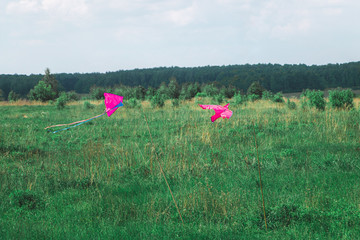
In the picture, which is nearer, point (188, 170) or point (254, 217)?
point (254, 217)

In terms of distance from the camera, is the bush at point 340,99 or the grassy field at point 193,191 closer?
the grassy field at point 193,191

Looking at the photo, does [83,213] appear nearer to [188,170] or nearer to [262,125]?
[188,170]

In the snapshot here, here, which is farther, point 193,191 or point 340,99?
point 340,99

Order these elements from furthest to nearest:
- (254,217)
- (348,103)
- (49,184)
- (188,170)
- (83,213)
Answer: (348,103) < (188,170) < (49,184) < (83,213) < (254,217)

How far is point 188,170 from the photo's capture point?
24.3 ft

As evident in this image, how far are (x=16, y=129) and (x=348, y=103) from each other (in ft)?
58.6

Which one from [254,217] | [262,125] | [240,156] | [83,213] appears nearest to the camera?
[254,217]

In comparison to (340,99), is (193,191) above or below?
below

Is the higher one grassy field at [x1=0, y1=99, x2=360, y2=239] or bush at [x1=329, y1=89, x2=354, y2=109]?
bush at [x1=329, y1=89, x2=354, y2=109]

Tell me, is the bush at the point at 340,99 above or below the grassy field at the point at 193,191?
above

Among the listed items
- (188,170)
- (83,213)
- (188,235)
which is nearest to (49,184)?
(83,213)

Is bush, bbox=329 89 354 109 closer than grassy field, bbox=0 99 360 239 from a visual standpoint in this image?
No

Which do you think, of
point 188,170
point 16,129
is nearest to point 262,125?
point 188,170

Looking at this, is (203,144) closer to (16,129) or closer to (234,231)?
(234,231)
